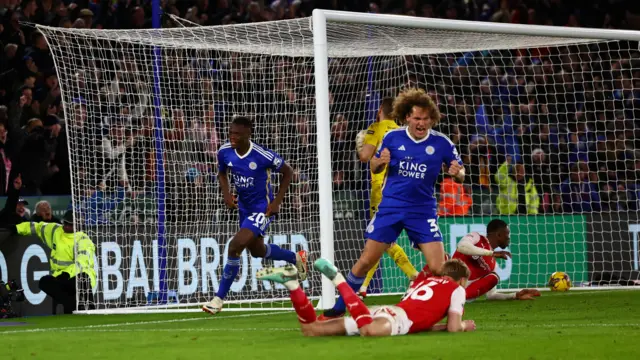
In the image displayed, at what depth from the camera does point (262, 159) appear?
12.2 metres

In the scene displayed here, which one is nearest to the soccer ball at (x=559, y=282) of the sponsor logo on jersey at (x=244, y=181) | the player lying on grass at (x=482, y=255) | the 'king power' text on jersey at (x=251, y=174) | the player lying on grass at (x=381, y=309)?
the player lying on grass at (x=482, y=255)

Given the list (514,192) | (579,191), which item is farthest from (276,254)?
(579,191)

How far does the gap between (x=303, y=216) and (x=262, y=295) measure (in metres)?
1.34

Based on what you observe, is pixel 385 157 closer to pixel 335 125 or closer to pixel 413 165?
pixel 413 165

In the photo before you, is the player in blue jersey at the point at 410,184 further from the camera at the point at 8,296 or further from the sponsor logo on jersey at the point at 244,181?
the camera at the point at 8,296

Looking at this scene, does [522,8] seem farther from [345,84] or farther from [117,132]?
[117,132]

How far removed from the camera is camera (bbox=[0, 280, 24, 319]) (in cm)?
1290

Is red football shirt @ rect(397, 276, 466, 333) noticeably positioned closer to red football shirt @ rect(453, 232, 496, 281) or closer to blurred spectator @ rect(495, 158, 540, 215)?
red football shirt @ rect(453, 232, 496, 281)

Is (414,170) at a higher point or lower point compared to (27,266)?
higher

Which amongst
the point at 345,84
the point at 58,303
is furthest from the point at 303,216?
the point at 58,303

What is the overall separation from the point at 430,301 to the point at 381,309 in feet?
1.16

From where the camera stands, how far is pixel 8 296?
12906 mm

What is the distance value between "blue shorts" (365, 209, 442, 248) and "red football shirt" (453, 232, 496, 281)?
306 cm

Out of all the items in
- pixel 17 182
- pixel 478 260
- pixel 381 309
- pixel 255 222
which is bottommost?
pixel 381 309
